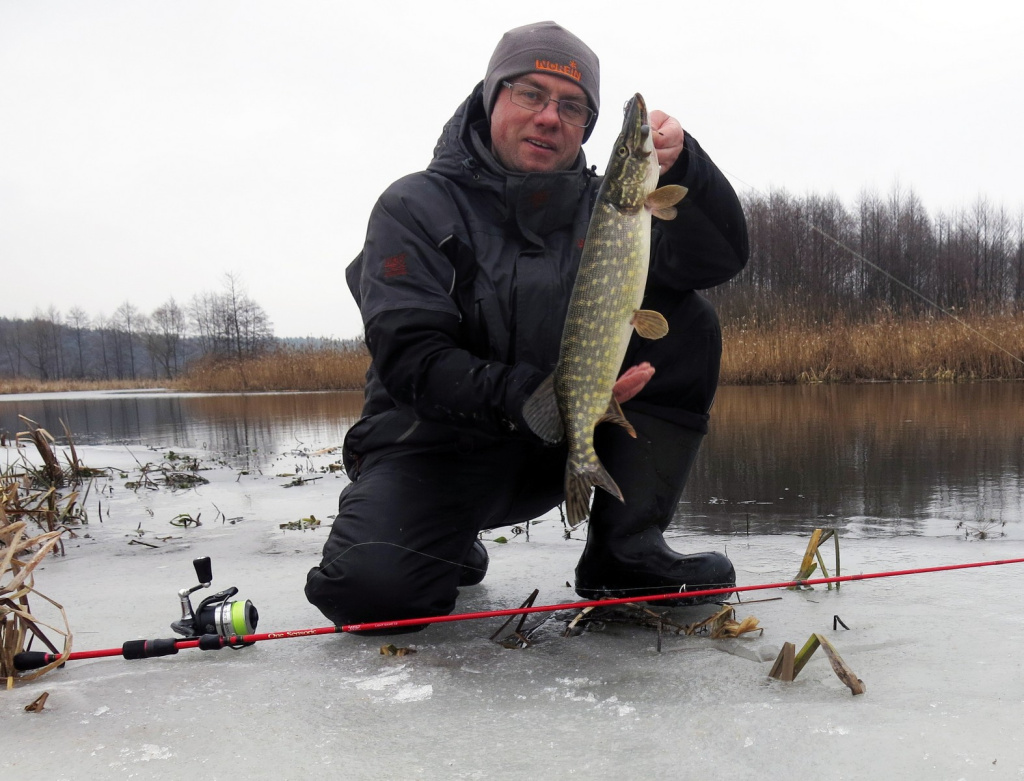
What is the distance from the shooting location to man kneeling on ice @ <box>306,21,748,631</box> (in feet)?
8.66

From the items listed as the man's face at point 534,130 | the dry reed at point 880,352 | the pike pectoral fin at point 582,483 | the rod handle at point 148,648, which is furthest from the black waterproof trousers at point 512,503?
the dry reed at point 880,352

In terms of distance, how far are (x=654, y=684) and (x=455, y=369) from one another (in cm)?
116

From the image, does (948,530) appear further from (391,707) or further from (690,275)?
(391,707)

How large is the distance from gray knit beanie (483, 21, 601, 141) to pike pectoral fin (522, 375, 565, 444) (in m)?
1.33

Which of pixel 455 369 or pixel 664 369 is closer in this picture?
pixel 455 369

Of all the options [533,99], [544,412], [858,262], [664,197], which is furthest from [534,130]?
[858,262]

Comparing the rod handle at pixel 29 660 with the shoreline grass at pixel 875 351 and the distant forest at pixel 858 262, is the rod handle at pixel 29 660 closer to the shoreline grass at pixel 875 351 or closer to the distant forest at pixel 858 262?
the shoreline grass at pixel 875 351

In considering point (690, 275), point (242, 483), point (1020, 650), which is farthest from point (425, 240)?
point (242, 483)

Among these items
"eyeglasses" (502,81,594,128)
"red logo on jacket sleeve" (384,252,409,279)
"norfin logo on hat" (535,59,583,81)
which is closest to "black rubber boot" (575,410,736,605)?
"red logo on jacket sleeve" (384,252,409,279)

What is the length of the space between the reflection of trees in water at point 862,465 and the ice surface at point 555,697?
43.0 inches

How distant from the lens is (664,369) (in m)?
A: 3.04

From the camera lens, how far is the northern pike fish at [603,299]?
2.47 metres

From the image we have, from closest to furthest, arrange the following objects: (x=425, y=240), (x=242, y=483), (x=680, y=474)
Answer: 1. (x=425, y=240)
2. (x=680, y=474)
3. (x=242, y=483)

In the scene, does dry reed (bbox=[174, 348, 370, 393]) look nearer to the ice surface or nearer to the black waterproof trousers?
the black waterproof trousers
